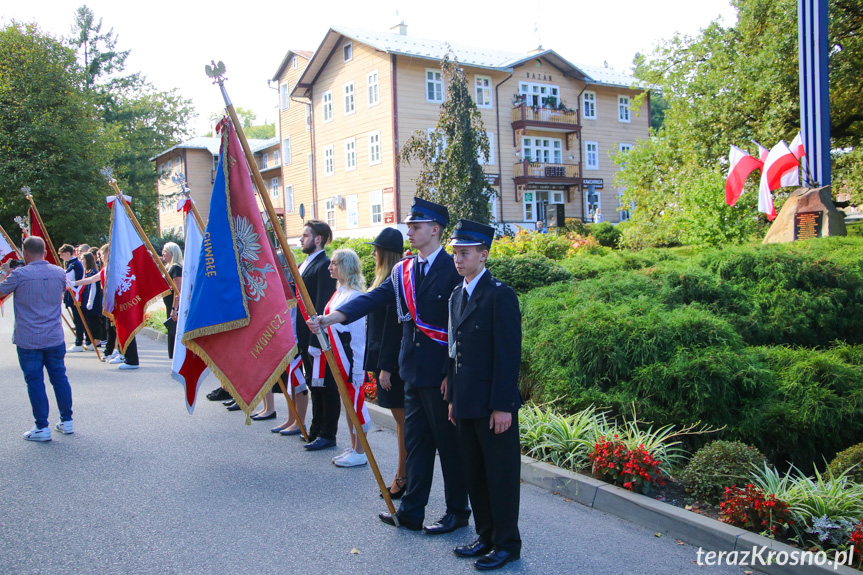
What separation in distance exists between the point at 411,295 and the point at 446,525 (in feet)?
5.36

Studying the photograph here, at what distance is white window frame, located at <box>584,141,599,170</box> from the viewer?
4084 centimetres

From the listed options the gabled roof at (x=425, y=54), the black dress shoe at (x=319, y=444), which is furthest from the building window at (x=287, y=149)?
the black dress shoe at (x=319, y=444)

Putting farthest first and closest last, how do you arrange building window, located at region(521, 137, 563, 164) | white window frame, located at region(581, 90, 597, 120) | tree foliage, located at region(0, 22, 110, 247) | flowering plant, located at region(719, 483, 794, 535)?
1. white window frame, located at region(581, 90, 597, 120)
2. building window, located at region(521, 137, 563, 164)
3. tree foliage, located at region(0, 22, 110, 247)
4. flowering plant, located at region(719, 483, 794, 535)

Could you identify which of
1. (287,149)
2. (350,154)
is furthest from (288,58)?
(350,154)

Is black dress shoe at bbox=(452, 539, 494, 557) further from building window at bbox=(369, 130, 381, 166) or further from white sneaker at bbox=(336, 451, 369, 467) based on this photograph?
building window at bbox=(369, 130, 381, 166)

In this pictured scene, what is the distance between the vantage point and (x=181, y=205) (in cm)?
720

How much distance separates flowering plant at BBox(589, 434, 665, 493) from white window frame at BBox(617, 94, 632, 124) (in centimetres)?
3997

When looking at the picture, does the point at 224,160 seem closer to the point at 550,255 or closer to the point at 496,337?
the point at 496,337

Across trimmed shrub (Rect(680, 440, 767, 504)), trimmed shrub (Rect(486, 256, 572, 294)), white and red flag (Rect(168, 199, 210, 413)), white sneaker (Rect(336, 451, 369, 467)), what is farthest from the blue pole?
white and red flag (Rect(168, 199, 210, 413))

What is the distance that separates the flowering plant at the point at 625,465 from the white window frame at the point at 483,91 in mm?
31844

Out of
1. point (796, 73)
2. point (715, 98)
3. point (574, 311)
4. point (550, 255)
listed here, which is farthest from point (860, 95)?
point (574, 311)

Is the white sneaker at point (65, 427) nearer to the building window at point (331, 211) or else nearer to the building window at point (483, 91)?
the building window at point (331, 211)

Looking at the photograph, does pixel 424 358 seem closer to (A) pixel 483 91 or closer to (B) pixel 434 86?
(B) pixel 434 86

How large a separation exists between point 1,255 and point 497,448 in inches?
410
